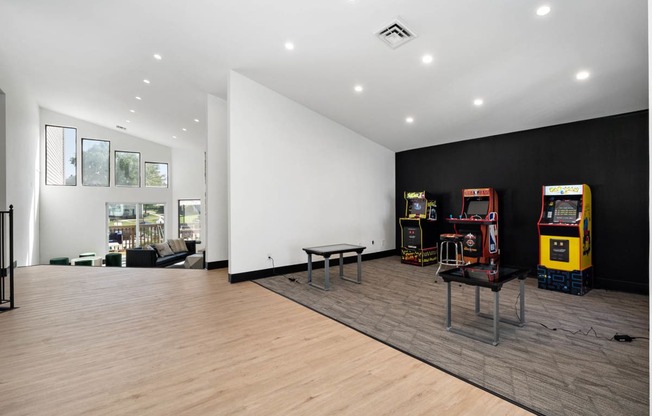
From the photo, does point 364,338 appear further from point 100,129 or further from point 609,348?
point 100,129

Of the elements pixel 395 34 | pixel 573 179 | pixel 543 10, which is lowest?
pixel 573 179

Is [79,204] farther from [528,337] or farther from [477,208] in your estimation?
[528,337]

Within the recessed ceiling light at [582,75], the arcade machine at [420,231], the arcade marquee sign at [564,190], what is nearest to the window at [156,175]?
the arcade machine at [420,231]

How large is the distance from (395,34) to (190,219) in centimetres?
1152

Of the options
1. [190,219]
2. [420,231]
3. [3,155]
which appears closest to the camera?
[3,155]

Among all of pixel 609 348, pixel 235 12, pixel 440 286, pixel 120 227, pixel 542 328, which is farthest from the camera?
pixel 120 227

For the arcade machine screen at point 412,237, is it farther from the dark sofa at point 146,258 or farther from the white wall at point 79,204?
the white wall at point 79,204

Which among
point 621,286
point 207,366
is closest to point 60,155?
point 207,366

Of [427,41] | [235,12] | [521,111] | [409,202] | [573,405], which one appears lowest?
[573,405]

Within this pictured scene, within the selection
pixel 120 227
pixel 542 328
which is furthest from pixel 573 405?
pixel 120 227

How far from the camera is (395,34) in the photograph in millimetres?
3811

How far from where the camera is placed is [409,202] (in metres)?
7.45

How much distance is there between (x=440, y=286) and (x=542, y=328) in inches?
73.1

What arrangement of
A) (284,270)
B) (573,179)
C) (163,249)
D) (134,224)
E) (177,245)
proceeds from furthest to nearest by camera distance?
(134,224) → (177,245) → (163,249) → (284,270) → (573,179)
